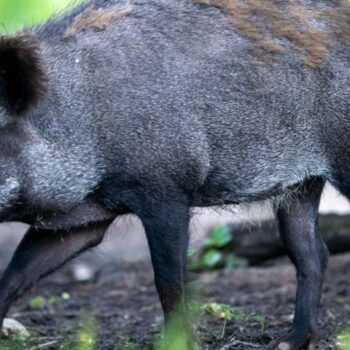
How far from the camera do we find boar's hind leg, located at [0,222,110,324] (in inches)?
278

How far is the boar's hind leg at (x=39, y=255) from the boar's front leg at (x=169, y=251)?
44cm

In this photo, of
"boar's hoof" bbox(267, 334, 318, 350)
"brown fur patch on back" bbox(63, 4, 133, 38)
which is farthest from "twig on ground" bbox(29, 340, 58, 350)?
"brown fur patch on back" bbox(63, 4, 133, 38)

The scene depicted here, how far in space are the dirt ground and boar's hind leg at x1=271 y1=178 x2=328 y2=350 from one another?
11.0 inches

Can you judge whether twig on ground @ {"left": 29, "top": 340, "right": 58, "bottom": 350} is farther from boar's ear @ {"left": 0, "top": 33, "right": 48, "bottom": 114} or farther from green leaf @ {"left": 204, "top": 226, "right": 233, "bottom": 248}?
green leaf @ {"left": 204, "top": 226, "right": 233, "bottom": 248}

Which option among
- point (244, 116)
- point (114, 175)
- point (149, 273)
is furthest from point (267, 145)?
point (149, 273)

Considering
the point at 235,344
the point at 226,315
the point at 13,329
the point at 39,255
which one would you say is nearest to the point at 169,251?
the point at 235,344

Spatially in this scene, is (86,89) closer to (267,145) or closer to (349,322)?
(267,145)

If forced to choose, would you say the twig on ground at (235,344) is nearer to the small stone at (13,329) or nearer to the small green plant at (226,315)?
the small green plant at (226,315)

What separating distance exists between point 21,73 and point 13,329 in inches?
70.0

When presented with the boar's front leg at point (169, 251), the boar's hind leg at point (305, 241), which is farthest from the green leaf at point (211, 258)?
the boar's front leg at point (169, 251)

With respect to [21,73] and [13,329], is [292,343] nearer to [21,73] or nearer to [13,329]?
[13,329]

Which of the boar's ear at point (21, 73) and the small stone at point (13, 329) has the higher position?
the boar's ear at point (21, 73)

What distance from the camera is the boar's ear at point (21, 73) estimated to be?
6469mm

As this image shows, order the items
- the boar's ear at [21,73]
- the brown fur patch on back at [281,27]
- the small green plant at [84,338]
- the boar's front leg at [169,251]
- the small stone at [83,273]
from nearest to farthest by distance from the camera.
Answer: the small green plant at [84,338] → the boar's ear at [21,73] → the boar's front leg at [169,251] → the brown fur patch on back at [281,27] → the small stone at [83,273]
